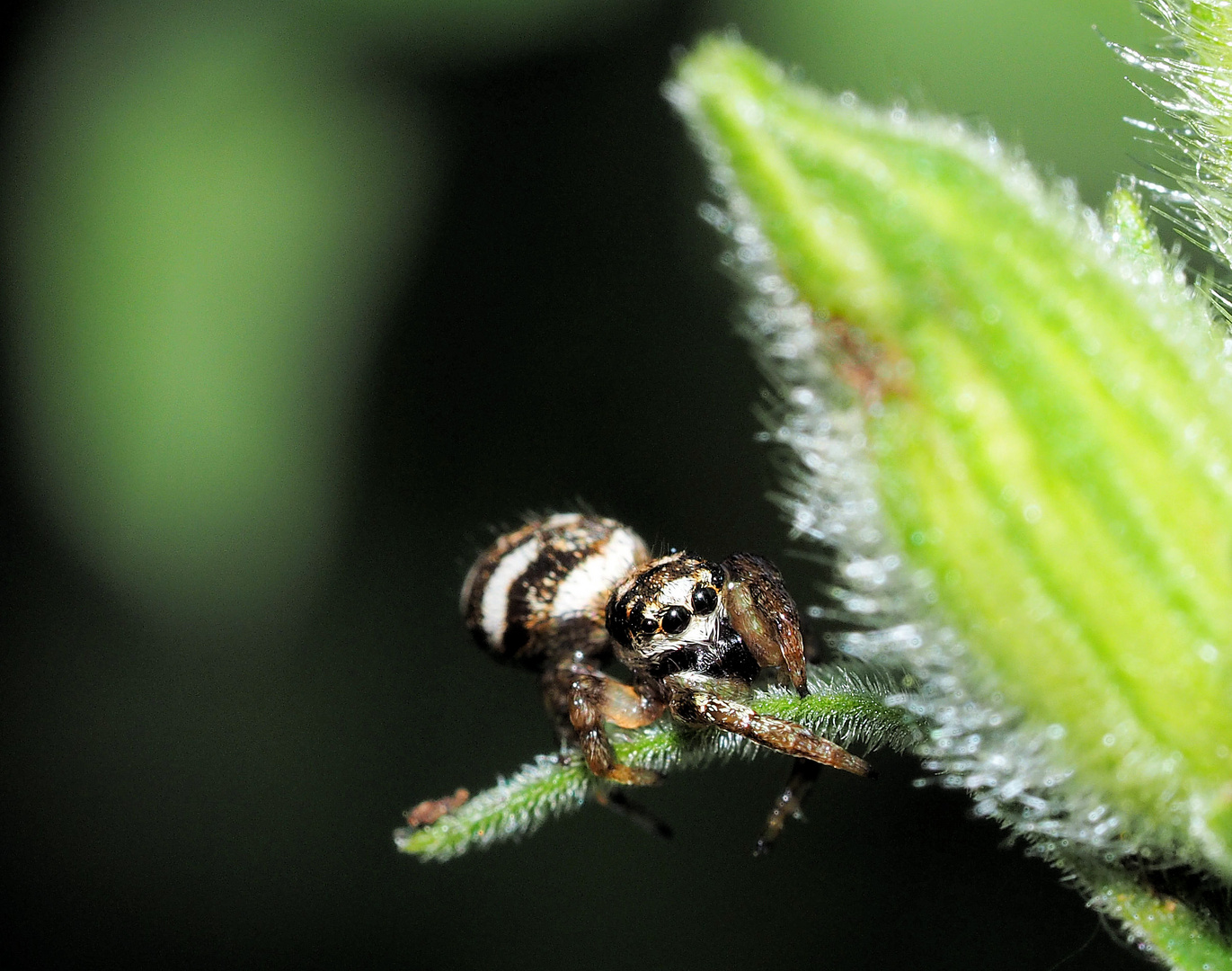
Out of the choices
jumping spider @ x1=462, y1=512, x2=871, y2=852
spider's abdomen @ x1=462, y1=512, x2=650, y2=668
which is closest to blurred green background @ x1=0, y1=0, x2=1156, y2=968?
spider's abdomen @ x1=462, y1=512, x2=650, y2=668

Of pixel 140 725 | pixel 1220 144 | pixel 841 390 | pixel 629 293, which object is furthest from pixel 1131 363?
pixel 140 725

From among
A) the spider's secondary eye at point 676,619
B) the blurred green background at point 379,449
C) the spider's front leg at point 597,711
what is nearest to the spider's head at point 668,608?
the spider's secondary eye at point 676,619

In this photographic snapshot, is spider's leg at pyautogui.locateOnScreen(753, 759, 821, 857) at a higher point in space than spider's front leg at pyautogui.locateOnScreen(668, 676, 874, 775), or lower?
lower

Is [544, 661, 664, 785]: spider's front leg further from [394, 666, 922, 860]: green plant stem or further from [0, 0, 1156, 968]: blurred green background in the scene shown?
[0, 0, 1156, 968]: blurred green background

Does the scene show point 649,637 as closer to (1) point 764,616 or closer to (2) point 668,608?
(2) point 668,608

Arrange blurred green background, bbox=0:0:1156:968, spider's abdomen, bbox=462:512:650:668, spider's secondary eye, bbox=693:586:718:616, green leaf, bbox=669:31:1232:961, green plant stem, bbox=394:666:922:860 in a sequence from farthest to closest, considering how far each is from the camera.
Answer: blurred green background, bbox=0:0:1156:968, spider's abdomen, bbox=462:512:650:668, spider's secondary eye, bbox=693:586:718:616, green plant stem, bbox=394:666:922:860, green leaf, bbox=669:31:1232:961

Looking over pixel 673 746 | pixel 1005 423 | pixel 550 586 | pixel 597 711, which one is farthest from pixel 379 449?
pixel 1005 423
